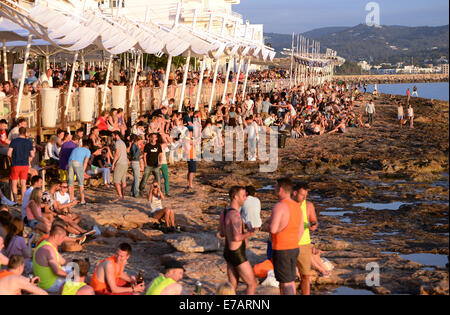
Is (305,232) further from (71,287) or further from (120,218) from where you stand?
(120,218)

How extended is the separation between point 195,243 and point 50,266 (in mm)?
3127

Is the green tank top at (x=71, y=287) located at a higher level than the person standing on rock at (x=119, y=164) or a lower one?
lower

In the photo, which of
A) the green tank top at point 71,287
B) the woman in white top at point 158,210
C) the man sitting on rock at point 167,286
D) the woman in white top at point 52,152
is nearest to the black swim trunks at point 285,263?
the man sitting on rock at point 167,286

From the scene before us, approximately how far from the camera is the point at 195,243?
1064 cm

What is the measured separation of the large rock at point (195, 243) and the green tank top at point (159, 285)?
3556 millimetres

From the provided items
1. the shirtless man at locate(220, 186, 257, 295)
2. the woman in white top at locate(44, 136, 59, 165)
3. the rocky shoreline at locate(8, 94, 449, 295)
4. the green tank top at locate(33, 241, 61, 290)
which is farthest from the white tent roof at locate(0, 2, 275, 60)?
the shirtless man at locate(220, 186, 257, 295)

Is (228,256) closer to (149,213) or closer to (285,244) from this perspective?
(285,244)

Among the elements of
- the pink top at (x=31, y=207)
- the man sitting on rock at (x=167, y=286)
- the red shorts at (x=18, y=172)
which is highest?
the red shorts at (x=18, y=172)

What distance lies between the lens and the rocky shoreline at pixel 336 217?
9719mm

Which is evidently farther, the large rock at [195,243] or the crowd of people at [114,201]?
the large rock at [195,243]

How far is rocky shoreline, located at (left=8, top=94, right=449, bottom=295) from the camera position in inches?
383

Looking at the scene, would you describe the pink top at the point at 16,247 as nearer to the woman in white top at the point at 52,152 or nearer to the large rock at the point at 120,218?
the large rock at the point at 120,218

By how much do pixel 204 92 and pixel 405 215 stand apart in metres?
15.7

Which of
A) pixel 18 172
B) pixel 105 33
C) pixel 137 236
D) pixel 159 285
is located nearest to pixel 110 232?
pixel 137 236
